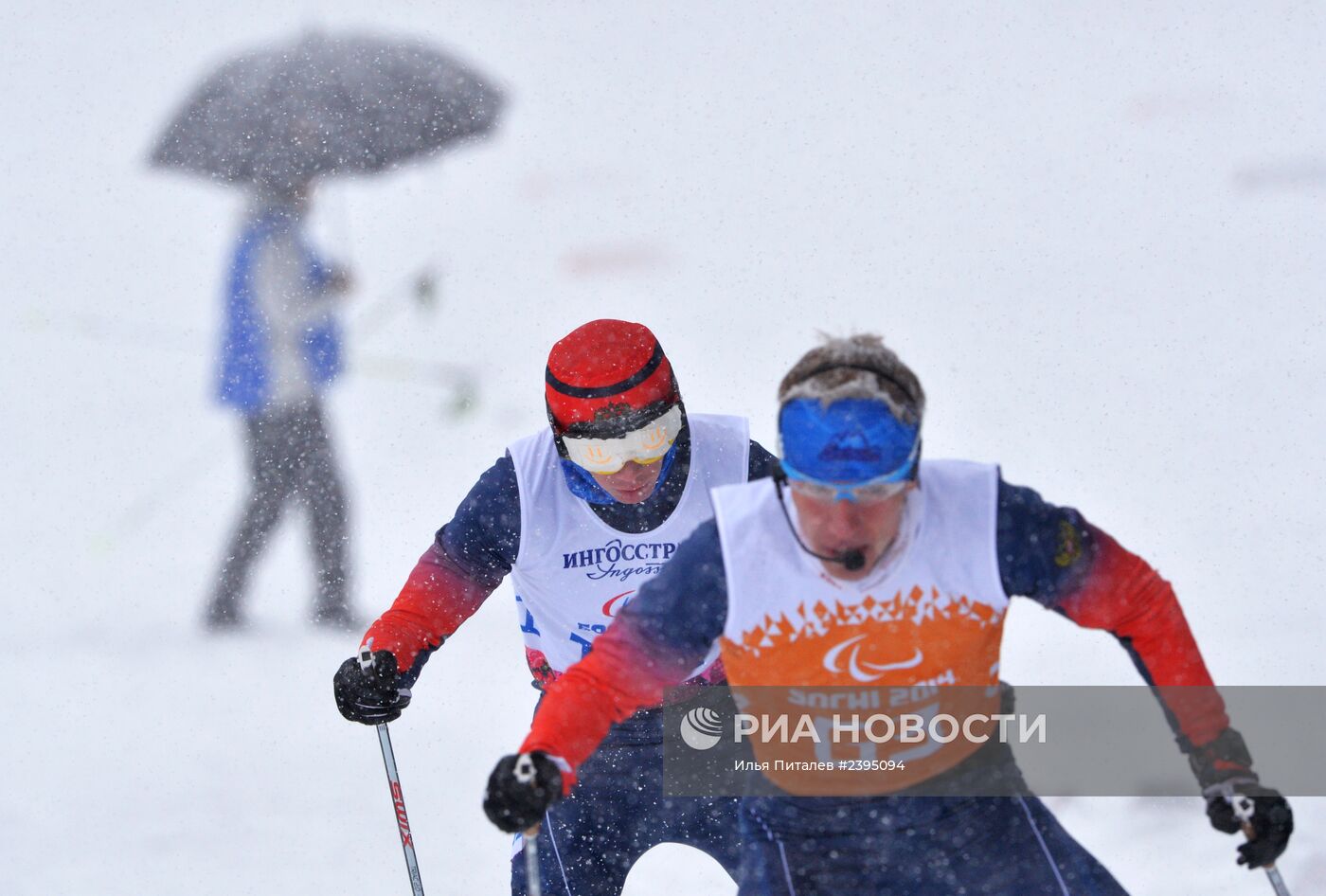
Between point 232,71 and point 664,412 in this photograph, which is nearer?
point 664,412

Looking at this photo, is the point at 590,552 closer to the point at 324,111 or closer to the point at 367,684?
the point at 367,684

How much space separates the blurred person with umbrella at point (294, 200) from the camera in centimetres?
627

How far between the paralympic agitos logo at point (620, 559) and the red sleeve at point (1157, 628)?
979mm

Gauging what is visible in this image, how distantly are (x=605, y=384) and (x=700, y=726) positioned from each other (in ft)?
2.46

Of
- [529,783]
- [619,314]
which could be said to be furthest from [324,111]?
[529,783]

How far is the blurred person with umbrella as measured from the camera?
627 cm

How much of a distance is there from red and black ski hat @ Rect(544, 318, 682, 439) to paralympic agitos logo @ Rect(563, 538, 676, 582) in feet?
0.85

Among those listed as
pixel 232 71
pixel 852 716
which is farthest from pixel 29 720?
pixel 852 716

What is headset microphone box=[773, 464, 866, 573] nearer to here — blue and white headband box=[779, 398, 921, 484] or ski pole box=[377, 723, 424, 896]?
blue and white headband box=[779, 398, 921, 484]

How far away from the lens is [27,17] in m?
14.0

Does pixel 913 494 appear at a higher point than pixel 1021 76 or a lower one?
lower

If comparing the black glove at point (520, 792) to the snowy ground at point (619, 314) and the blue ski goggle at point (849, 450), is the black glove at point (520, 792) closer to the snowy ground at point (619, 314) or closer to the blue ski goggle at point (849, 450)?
the blue ski goggle at point (849, 450)

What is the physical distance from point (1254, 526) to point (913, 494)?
18.1 ft

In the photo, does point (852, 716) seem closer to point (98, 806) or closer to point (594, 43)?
point (98, 806)
